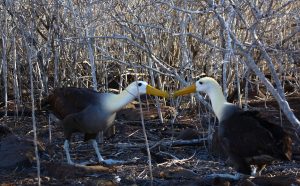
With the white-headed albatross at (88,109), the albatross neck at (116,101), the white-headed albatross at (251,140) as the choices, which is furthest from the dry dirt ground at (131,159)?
the albatross neck at (116,101)

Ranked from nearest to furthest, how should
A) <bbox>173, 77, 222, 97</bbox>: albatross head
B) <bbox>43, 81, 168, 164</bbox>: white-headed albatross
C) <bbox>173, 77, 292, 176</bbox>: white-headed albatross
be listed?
1. <bbox>173, 77, 292, 176</bbox>: white-headed albatross
2. <bbox>173, 77, 222, 97</bbox>: albatross head
3. <bbox>43, 81, 168, 164</bbox>: white-headed albatross

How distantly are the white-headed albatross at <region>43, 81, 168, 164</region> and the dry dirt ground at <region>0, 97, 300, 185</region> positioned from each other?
335 millimetres

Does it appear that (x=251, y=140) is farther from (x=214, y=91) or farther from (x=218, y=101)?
(x=214, y=91)

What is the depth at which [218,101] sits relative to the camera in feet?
22.8

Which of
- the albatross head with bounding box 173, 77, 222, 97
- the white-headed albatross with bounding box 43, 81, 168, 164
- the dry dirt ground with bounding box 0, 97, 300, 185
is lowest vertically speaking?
the dry dirt ground with bounding box 0, 97, 300, 185

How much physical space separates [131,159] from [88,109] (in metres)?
0.69

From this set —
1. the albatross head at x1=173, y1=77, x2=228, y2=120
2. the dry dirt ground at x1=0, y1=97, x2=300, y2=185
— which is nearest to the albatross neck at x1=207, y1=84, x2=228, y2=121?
the albatross head at x1=173, y1=77, x2=228, y2=120

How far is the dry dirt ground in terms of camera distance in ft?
21.0

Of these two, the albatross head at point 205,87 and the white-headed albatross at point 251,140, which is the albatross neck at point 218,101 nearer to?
the albatross head at point 205,87

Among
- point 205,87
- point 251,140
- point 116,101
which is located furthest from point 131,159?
point 251,140

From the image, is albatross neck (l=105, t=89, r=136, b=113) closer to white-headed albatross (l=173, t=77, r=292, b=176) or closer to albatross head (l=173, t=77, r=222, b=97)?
albatross head (l=173, t=77, r=222, b=97)

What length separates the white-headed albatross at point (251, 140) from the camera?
20.2 feet

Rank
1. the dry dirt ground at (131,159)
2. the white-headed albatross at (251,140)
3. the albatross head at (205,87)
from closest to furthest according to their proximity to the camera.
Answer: the white-headed albatross at (251,140)
the dry dirt ground at (131,159)
the albatross head at (205,87)

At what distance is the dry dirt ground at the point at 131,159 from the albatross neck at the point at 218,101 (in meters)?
0.57
